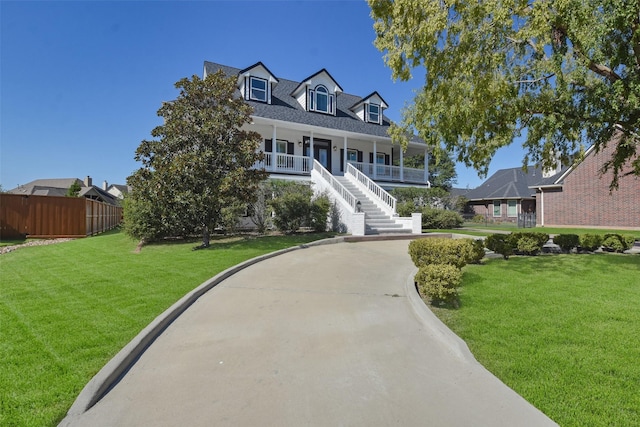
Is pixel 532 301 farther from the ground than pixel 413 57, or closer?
closer

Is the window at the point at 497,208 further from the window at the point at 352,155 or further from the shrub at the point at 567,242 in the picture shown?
the shrub at the point at 567,242

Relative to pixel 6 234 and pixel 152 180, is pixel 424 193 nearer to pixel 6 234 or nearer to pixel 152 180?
pixel 152 180

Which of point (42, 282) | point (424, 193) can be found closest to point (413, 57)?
point (42, 282)

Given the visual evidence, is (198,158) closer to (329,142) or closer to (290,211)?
(290,211)

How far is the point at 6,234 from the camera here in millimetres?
14578

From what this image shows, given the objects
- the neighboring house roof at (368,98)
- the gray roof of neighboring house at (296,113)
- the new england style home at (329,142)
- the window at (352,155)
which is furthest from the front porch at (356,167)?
the neighboring house roof at (368,98)

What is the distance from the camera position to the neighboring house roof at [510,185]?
30256mm

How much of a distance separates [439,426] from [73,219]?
738 inches

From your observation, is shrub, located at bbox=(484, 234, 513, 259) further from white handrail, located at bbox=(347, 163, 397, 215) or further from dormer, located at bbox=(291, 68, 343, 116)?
dormer, located at bbox=(291, 68, 343, 116)

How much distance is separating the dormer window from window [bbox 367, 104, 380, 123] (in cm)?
344

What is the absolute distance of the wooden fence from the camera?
14547 mm

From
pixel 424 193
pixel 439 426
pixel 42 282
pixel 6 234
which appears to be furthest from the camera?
pixel 424 193

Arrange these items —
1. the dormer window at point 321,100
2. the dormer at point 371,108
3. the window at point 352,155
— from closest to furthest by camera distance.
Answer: the dormer window at point 321,100
the window at point 352,155
the dormer at point 371,108

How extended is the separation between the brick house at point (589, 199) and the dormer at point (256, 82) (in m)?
20.0
